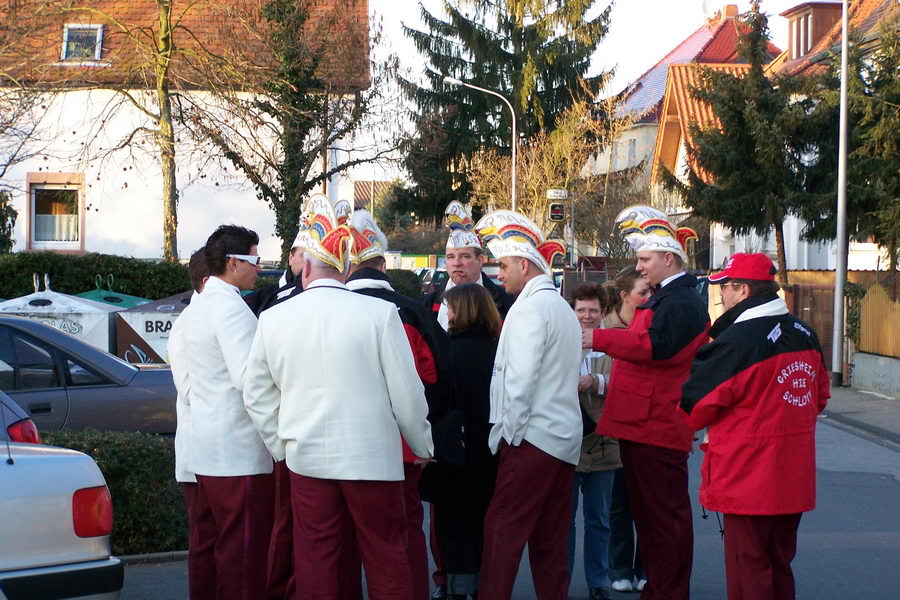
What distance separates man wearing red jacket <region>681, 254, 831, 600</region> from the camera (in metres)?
4.75

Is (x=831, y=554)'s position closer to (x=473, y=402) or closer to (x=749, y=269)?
(x=473, y=402)

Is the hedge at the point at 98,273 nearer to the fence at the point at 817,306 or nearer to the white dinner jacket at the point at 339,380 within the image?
the fence at the point at 817,306

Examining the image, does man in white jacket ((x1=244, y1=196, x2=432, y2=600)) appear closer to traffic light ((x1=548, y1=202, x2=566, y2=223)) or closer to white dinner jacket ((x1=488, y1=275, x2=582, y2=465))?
white dinner jacket ((x1=488, y1=275, x2=582, y2=465))

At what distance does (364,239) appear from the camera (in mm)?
5863

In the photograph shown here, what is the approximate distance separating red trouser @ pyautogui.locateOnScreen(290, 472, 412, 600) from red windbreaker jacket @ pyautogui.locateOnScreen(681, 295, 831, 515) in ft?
4.70

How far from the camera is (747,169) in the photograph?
2439 centimetres

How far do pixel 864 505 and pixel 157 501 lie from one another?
5.97 meters

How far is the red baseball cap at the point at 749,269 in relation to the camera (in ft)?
16.3

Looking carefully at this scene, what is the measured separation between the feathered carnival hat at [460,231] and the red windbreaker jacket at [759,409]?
7.95 ft

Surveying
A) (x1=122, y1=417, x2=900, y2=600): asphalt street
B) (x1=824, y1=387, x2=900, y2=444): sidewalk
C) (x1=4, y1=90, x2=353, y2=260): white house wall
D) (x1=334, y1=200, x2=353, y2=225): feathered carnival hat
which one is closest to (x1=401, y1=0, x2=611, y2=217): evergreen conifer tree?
(x1=4, y1=90, x2=353, y2=260): white house wall

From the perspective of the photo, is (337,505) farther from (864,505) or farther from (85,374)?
(864,505)

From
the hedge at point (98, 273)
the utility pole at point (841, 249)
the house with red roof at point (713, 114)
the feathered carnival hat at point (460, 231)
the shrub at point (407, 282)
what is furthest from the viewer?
the shrub at point (407, 282)

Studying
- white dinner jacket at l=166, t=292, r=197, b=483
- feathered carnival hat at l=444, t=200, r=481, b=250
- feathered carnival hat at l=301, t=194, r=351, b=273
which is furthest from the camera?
feathered carnival hat at l=444, t=200, r=481, b=250

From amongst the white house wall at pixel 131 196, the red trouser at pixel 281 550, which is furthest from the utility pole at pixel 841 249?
the red trouser at pixel 281 550
